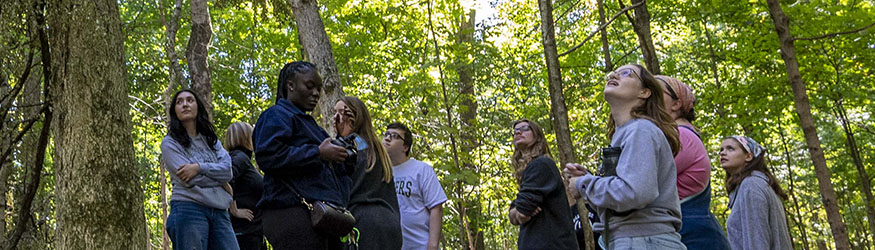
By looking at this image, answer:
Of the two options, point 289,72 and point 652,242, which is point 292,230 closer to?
point 289,72

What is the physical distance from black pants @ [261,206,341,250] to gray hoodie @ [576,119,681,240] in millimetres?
1344

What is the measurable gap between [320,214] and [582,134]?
16647 millimetres

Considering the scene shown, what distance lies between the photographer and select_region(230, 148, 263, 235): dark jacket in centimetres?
609

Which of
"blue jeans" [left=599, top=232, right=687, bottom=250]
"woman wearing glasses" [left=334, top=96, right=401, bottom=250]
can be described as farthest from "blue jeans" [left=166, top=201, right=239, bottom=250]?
"blue jeans" [left=599, top=232, right=687, bottom=250]

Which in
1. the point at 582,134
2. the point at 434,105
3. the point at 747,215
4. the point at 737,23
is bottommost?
the point at 747,215

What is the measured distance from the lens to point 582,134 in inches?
770

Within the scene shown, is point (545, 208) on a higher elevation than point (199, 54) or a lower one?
lower

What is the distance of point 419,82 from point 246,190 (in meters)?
4.30

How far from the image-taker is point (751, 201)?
5.27 m

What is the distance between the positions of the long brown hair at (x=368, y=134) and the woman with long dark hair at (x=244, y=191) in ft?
5.17

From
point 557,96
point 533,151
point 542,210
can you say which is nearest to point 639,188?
point 542,210

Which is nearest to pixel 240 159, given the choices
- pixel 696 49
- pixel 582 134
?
pixel 582 134

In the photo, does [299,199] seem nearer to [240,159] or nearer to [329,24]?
[240,159]

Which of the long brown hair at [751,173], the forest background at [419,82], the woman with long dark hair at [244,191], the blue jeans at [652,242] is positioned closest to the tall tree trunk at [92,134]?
the forest background at [419,82]
